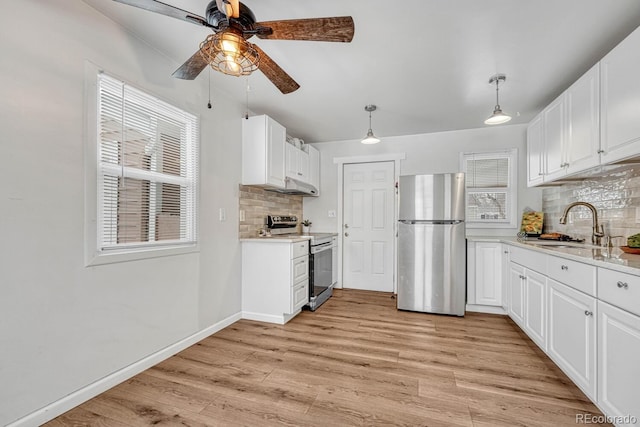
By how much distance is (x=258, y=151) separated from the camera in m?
3.09

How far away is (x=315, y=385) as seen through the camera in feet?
6.17

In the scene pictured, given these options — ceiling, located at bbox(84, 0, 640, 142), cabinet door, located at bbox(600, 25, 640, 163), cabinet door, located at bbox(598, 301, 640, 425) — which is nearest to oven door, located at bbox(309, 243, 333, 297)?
ceiling, located at bbox(84, 0, 640, 142)

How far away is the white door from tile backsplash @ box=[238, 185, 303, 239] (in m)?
1.07

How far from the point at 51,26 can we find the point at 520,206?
476 centimetres

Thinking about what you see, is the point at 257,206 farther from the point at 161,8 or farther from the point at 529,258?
the point at 529,258

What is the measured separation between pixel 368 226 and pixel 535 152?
227 cm

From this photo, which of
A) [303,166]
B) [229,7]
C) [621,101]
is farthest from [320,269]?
[621,101]

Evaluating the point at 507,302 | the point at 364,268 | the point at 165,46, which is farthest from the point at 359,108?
the point at 507,302

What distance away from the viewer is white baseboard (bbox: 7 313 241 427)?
148cm

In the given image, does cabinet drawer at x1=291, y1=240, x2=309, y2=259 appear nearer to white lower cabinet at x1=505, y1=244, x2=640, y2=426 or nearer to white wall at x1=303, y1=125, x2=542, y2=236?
white wall at x1=303, y1=125, x2=542, y2=236

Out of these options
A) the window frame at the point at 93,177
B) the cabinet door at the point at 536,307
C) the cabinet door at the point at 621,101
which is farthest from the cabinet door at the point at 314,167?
the cabinet door at the point at 621,101

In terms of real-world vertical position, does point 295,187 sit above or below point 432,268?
above

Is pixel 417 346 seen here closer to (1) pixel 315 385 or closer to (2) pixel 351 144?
(1) pixel 315 385

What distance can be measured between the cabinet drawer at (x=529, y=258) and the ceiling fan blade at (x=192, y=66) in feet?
9.21
